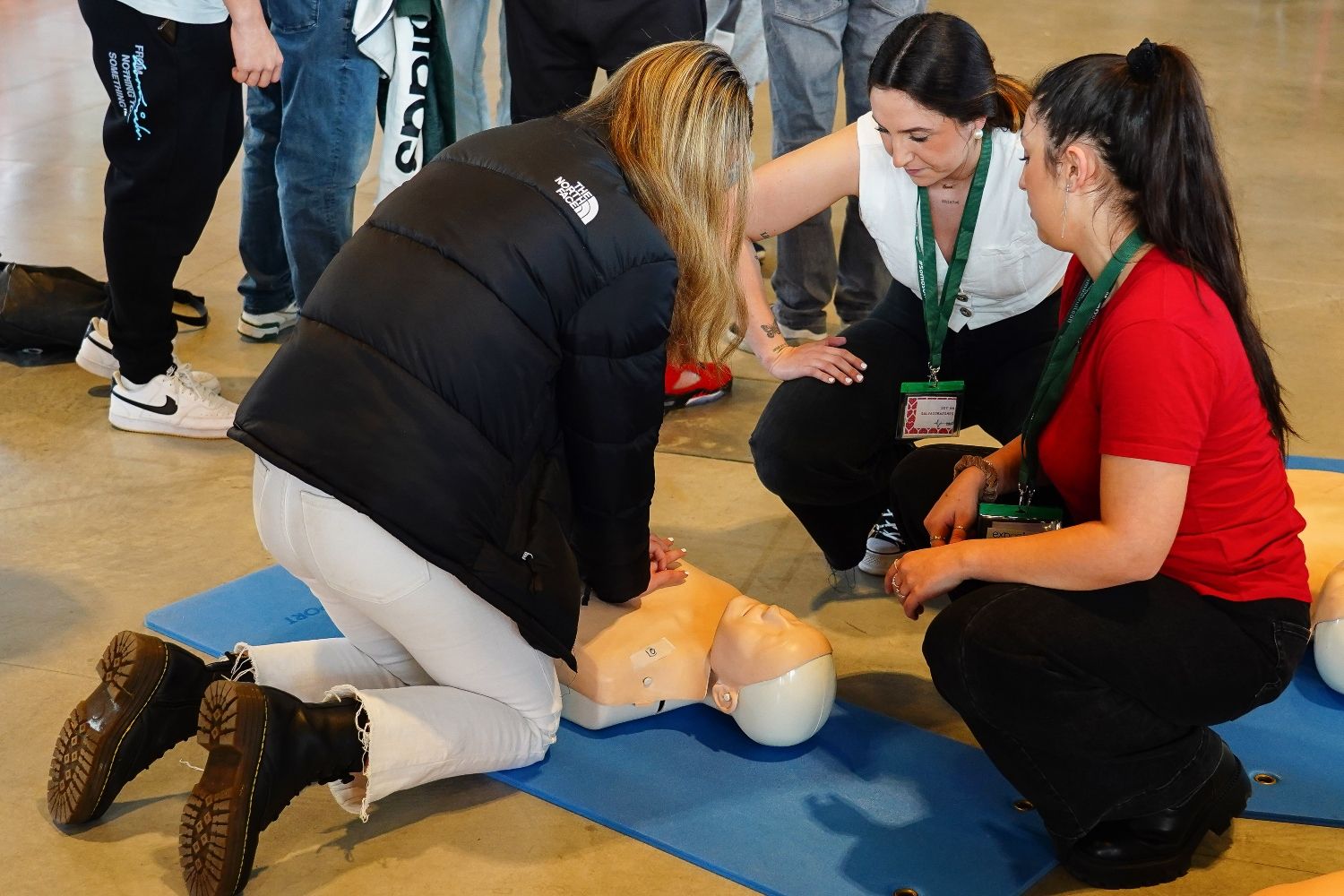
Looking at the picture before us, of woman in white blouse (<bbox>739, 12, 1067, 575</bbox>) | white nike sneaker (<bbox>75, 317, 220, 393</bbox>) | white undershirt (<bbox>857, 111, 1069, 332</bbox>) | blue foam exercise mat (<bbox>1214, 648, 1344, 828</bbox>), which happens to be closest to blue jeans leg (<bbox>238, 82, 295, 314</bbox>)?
white nike sneaker (<bbox>75, 317, 220, 393</bbox>)

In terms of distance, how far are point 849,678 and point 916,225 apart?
0.84 m

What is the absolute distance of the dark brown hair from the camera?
2.34 metres

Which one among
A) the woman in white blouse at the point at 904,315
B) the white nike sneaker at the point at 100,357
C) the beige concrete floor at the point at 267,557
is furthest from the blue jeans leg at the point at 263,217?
the woman in white blouse at the point at 904,315

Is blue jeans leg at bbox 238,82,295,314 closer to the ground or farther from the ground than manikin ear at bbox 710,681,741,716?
farther from the ground

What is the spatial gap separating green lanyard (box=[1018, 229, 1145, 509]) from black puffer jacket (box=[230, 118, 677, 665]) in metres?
0.56

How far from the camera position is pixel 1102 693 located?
185 cm

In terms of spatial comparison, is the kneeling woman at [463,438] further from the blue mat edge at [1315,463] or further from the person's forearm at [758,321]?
the blue mat edge at [1315,463]

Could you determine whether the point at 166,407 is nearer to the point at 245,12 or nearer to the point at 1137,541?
the point at 245,12

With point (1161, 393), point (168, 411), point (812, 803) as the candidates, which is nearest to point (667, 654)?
point (812, 803)

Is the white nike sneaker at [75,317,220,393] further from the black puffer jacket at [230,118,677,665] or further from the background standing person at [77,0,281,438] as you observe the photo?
the black puffer jacket at [230,118,677,665]

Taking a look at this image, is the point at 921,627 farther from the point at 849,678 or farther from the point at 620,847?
the point at 620,847

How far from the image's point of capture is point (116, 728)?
2.02 metres

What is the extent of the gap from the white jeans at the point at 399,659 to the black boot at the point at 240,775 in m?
0.11

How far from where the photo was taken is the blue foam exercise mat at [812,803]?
78.5 inches
